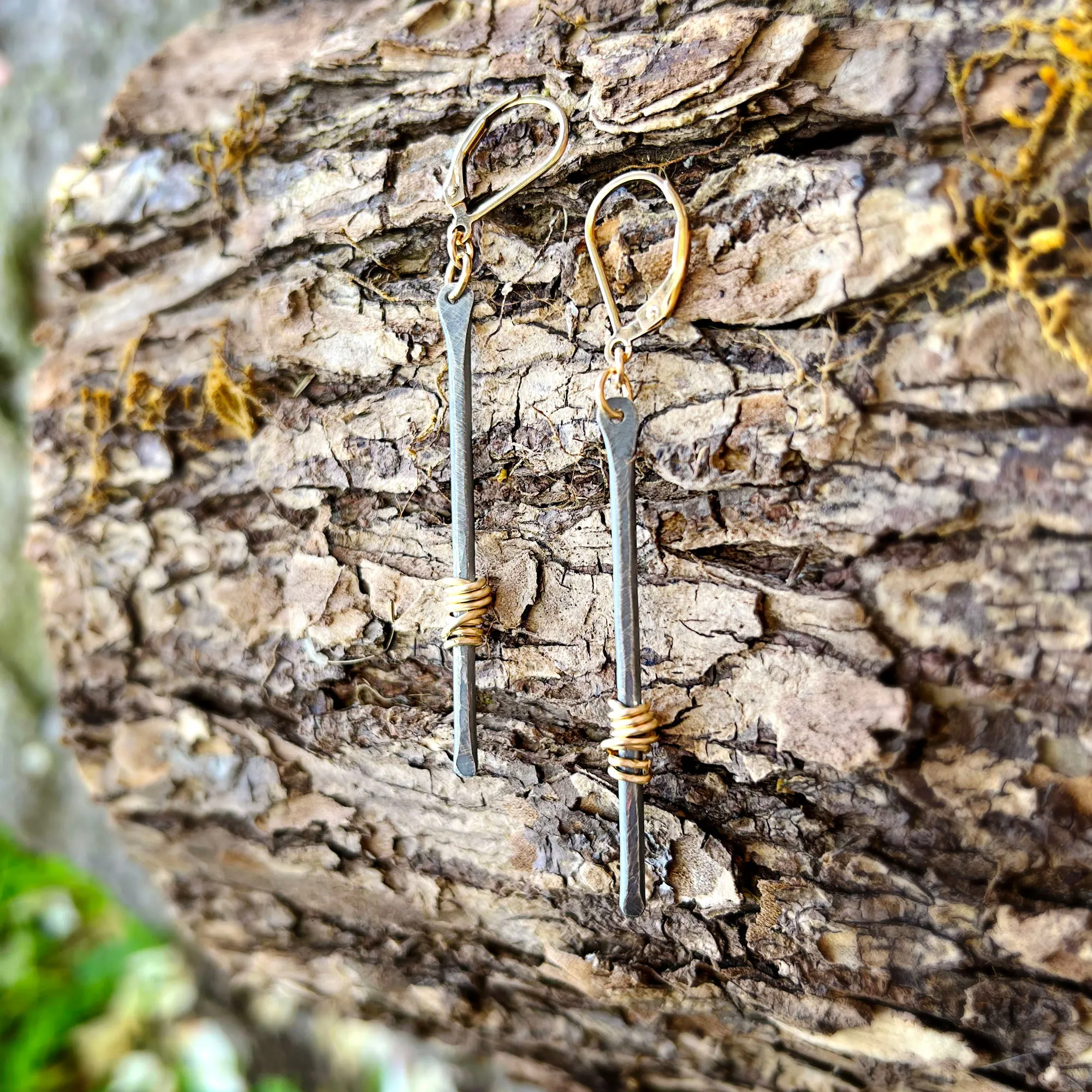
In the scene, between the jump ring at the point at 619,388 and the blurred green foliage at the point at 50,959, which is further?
the blurred green foliage at the point at 50,959

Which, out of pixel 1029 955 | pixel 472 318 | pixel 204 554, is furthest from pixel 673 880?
pixel 204 554

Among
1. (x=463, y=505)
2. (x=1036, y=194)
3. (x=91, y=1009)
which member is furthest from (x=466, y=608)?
(x=91, y=1009)

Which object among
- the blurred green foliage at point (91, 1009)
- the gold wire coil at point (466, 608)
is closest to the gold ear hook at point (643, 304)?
the gold wire coil at point (466, 608)

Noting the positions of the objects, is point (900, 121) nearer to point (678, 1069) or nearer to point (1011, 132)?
point (1011, 132)

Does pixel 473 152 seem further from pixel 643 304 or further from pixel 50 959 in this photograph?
pixel 50 959

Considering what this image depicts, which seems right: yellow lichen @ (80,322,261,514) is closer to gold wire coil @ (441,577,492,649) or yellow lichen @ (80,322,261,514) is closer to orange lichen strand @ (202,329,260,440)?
orange lichen strand @ (202,329,260,440)

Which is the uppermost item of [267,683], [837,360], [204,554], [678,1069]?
[837,360]

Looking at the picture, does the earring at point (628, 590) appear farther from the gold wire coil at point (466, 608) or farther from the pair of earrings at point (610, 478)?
the gold wire coil at point (466, 608)

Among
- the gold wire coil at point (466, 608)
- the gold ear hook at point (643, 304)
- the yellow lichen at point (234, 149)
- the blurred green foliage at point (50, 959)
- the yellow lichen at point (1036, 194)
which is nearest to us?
the yellow lichen at point (1036, 194)
